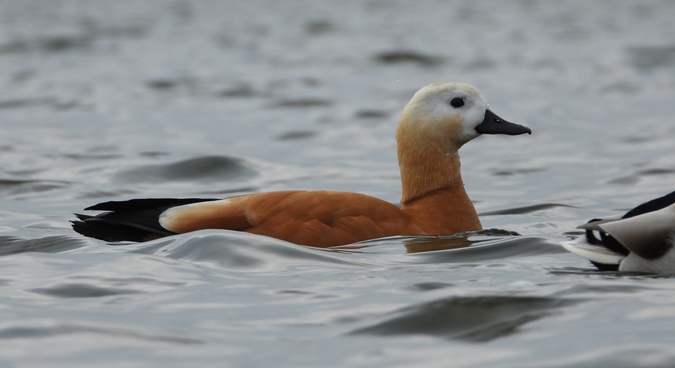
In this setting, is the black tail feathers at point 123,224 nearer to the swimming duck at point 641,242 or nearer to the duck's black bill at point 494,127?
the duck's black bill at point 494,127

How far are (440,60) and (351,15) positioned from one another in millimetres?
7054

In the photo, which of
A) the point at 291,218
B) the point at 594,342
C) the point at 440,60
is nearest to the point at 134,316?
the point at 291,218

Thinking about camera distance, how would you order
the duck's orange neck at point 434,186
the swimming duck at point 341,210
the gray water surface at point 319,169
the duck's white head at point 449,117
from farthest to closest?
the duck's white head at point 449,117 → the duck's orange neck at point 434,186 → the swimming duck at point 341,210 → the gray water surface at point 319,169

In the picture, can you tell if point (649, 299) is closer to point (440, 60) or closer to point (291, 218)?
point (291, 218)

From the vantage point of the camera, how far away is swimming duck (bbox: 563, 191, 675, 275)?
5695 millimetres

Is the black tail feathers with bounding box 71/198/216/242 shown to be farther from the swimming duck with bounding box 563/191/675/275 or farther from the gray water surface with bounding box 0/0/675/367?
the swimming duck with bounding box 563/191/675/275

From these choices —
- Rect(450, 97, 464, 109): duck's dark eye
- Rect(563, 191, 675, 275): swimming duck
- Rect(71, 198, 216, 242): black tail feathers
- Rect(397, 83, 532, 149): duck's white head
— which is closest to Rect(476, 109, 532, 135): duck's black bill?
Rect(397, 83, 532, 149): duck's white head

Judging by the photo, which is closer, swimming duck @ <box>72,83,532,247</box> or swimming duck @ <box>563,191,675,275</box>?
swimming duck @ <box>563,191,675,275</box>

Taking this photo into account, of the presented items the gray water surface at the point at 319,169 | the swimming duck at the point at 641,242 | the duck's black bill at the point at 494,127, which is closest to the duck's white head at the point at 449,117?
the duck's black bill at the point at 494,127

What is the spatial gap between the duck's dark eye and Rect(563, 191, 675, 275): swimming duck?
1.86 metres

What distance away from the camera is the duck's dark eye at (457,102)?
7.62 metres

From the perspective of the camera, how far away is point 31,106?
1595cm

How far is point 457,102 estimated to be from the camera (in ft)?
25.0

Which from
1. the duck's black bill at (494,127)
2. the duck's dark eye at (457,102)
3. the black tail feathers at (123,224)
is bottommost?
the black tail feathers at (123,224)
